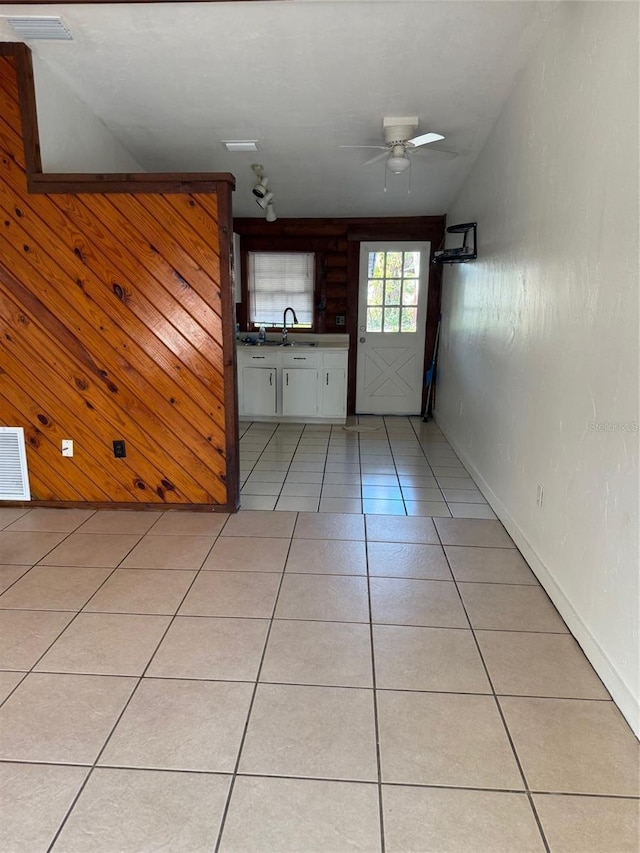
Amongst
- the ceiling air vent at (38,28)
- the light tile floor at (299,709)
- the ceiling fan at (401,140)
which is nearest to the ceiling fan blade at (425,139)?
the ceiling fan at (401,140)

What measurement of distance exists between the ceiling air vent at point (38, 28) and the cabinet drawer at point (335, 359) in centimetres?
367

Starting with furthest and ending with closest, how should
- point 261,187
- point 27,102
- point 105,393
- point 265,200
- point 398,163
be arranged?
point 265,200, point 261,187, point 398,163, point 105,393, point 27,102

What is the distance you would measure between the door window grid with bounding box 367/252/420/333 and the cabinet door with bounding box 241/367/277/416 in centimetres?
146

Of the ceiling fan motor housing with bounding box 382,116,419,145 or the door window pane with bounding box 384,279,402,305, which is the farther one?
the door window pane with bounding box 384,279,402,305

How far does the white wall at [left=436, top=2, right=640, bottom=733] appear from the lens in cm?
162

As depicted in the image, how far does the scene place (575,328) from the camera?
6.64 feet

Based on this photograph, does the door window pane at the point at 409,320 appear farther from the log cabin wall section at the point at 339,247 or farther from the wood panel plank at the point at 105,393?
the wood panel plank at the point at 105,393

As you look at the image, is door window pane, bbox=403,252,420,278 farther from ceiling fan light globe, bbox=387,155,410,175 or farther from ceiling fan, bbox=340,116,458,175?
ceiling fan light globe, bbox=387,155,410,175

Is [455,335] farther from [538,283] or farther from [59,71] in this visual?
[59,71]

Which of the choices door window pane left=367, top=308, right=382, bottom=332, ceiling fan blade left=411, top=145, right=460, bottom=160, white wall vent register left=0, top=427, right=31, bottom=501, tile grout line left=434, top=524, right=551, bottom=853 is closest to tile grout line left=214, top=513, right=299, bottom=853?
tile grout line left=434, top=524, right=551, bottom=853

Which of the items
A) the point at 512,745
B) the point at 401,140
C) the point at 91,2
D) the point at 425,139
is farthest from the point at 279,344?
the point at 512,745

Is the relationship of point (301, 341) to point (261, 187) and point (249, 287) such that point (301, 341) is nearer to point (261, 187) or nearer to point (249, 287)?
point (249, 287)

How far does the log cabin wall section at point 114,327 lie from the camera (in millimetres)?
2818

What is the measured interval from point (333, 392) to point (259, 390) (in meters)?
0.86
